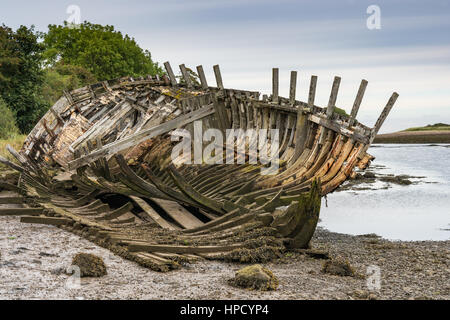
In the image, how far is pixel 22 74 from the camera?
28.4 meters

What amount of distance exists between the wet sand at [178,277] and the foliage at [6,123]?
16.9 m

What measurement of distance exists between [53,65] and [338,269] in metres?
48.5

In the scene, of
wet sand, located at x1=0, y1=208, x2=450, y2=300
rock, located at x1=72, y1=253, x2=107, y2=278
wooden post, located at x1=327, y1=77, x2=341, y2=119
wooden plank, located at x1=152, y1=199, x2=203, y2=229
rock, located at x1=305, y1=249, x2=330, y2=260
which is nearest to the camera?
wet sand, located at x1=0, y1=208, x2=450, y2=300

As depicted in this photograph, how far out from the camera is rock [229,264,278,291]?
553 centimetres

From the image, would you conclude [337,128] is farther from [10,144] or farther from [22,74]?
[22,74]

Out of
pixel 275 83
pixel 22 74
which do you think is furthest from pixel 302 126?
pixel 22 74

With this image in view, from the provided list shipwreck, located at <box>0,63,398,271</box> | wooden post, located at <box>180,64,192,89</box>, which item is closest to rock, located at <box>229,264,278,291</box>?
shipwreck, located at <box>0,63,398,271</box>

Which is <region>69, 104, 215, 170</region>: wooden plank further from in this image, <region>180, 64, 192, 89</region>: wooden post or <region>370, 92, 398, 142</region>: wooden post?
<region>370, 92, 398, 142</region>: wooden post

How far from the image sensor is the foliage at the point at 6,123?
24234mm

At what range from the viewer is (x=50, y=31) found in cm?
5653

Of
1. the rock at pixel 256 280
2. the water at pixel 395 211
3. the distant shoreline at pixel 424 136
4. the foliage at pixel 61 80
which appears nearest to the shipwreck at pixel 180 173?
the rock at pixel 256 280

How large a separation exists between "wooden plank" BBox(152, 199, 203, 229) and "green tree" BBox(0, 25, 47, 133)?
20.9 m

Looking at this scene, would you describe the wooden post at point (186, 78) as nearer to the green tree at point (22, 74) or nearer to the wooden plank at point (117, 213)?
the wooden plank at point (117, 213)
